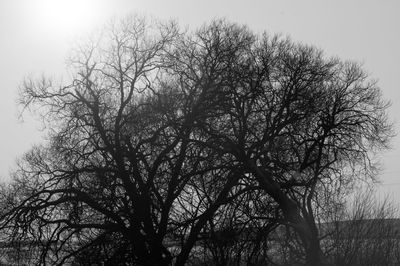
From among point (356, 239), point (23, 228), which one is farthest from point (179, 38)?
point (356, 239)

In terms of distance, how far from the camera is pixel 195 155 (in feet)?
81.9

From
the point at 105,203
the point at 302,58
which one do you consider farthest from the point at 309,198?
the point at 105,203

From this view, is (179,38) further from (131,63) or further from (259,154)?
(259,154)

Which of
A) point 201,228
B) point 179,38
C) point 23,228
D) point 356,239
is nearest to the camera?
point 356,239

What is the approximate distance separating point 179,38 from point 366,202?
9.88 m

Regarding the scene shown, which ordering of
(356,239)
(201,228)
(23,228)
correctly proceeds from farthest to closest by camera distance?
(201,228) → (23,228) → (356,239)

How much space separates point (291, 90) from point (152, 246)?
757cm

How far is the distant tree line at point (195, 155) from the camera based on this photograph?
23.8 m

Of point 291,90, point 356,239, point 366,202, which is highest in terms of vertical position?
point 291,90

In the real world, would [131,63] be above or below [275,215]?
above

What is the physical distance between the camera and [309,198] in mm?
23453

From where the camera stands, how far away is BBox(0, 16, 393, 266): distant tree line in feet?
78.2

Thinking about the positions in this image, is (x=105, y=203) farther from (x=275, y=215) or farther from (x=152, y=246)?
(x=275, y=215)

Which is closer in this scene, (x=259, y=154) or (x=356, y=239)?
(x=356, y=239)
